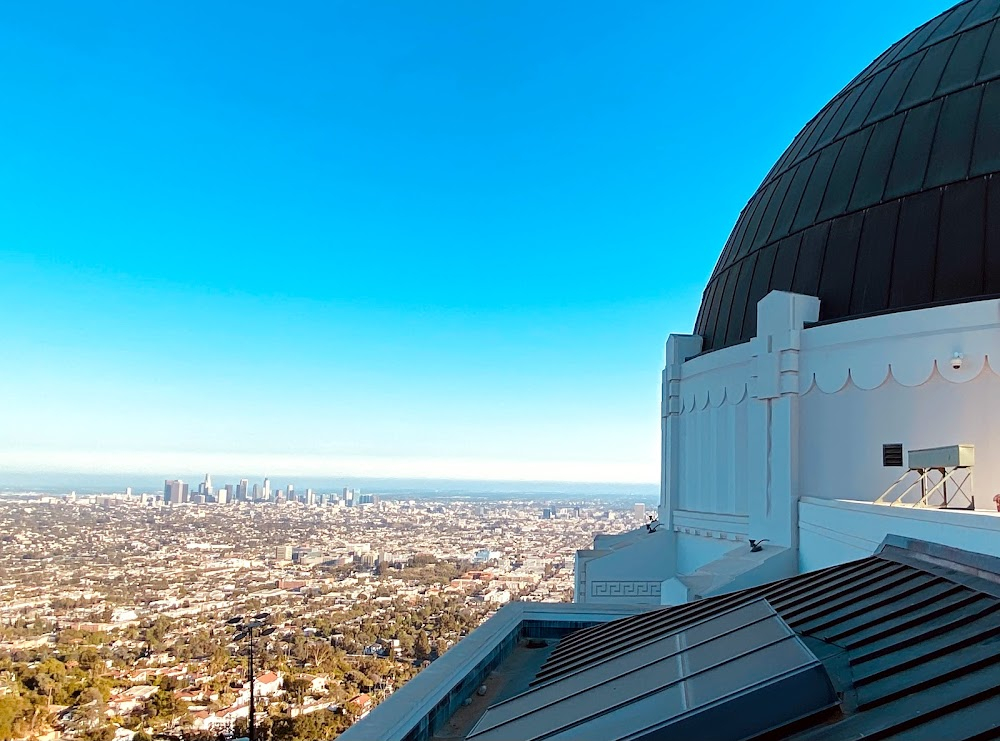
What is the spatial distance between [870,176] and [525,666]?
10862 mm

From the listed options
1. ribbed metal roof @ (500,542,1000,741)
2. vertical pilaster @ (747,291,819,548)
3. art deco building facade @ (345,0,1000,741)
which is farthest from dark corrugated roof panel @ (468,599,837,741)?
vertical pilaster @ (747,291,819,548)

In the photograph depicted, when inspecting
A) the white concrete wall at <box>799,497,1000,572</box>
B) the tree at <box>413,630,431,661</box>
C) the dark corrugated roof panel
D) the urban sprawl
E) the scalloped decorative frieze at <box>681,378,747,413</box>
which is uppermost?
the scalloped decorative frieze at <box>681,378,747,413</box>

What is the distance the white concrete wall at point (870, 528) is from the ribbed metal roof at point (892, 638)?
0.89 ft

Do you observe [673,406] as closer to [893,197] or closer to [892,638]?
[893,197]

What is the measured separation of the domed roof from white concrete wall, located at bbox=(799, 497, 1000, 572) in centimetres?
362

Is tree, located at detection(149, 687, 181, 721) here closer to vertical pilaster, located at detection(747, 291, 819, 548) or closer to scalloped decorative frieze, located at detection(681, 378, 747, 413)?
scalloped decorative frieze, located at detection(681, 378, 747, 413)

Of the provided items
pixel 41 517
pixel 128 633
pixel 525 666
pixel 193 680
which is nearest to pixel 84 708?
pixel 193 680

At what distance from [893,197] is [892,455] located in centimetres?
459

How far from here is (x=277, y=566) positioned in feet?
247

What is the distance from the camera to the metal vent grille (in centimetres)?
1173

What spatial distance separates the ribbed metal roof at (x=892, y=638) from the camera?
339cm

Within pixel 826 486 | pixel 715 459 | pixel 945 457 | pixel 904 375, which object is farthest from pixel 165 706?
pixel 945 457

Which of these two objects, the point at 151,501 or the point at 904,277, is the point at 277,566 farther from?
the point at 151,501

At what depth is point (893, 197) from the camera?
13258mm
